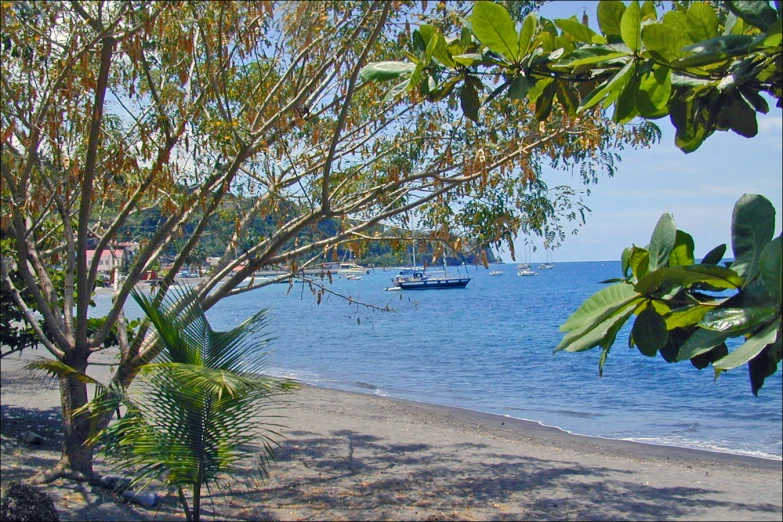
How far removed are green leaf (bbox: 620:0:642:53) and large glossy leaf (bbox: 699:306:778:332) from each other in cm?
68

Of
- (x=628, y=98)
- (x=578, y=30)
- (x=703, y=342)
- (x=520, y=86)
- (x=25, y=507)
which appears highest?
(x=578, y=30)

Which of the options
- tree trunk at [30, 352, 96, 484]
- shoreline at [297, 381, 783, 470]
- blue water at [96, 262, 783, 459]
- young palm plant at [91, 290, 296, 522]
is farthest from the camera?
blue water at [96, 262, 783, 459]

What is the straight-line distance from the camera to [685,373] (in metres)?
23.1

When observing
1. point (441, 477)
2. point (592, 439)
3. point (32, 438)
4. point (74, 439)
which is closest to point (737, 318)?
point (74, 439)

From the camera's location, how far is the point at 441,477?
1005 cm

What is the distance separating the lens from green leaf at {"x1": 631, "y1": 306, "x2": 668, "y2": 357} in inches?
66.7

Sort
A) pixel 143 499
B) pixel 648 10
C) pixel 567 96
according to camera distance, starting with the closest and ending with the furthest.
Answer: pixel 648 10 → pixel 567 96 → pixel 143 499

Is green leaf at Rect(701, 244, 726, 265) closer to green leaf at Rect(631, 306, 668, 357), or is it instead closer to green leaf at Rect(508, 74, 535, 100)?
green leaf at Rect(631, 306, 668, 357)

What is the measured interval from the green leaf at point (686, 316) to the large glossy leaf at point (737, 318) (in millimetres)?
127

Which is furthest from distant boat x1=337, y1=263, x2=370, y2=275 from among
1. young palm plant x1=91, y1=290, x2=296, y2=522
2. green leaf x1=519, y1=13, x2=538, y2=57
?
green leaf x1=519, y1=13, x2=538, y2=57

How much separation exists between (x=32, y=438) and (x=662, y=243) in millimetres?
10818

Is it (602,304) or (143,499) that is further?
(143,499)

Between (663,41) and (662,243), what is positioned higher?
(663,41)

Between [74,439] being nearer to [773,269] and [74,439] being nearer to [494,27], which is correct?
[494,27]
